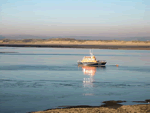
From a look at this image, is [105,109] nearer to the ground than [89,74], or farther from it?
nearer to the ground

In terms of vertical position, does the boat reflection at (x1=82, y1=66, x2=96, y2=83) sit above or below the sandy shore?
above

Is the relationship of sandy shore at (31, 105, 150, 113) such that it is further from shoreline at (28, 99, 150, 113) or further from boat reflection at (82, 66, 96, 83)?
boat reflection at (82, 66, 96, 83)

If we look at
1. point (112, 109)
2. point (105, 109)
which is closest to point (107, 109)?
point (105, 109)

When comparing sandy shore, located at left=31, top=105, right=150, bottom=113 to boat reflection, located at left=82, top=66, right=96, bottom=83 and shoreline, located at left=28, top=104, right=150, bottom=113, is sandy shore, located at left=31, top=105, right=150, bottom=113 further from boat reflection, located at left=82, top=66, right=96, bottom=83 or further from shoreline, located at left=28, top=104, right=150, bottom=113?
boat reflection, located at left=82, top=66, right=96, bottom=83

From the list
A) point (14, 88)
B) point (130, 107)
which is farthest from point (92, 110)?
point (14, 88)

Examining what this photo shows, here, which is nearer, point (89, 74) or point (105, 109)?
point (105, 109)

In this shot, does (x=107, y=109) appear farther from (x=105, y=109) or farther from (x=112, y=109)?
(x=112, y=109)

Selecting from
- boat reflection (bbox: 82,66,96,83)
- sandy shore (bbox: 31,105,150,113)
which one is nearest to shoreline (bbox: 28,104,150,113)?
sandy shore (bbox: 31,105,150,113)

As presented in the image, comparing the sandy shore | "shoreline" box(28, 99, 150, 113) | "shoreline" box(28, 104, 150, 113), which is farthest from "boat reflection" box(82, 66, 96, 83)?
the sandy shore

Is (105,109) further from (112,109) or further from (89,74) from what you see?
(89,74)

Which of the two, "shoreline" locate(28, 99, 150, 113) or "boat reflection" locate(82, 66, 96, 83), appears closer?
"shoreline" locate(28, 99, 150, 113)

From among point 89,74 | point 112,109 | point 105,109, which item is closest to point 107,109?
point 105,109

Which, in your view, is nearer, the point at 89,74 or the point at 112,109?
the point at 112,109

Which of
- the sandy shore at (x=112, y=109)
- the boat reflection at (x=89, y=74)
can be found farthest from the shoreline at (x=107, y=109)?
the boat reflection at (x=89, y=74)
